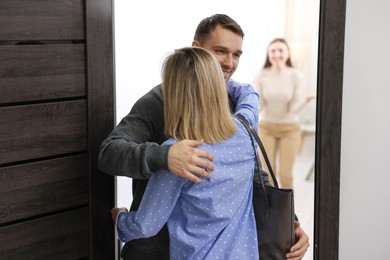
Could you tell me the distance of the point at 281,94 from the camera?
4.69 m

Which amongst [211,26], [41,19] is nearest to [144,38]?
[211,26]

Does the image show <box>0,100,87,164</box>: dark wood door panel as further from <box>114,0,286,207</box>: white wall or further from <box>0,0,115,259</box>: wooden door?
<box>114,0,286,207</box>: white wall

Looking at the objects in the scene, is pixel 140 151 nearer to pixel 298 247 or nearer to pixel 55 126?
pixel 55 126

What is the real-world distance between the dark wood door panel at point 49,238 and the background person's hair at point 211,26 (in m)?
0.66

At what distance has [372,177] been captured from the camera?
2.95 meters

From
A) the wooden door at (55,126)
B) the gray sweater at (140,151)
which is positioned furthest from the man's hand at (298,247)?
the wooden door at (55,126)

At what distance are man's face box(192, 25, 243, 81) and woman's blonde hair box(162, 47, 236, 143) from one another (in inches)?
12.0

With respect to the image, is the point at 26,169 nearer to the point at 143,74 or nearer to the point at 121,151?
the point at 121,151

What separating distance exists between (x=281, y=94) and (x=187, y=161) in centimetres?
301

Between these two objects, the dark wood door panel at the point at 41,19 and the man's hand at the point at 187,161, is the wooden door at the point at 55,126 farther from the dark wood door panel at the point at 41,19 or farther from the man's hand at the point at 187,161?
the man's hand at the point at 187,161

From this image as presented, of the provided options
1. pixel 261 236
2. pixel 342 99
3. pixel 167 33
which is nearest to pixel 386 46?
pixel 342 99

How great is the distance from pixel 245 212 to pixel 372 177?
1.16 meters

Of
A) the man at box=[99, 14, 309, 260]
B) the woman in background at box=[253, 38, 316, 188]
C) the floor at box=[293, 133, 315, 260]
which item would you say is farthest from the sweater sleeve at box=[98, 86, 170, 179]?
the woman in background at box=[253, 38, 316, 188]

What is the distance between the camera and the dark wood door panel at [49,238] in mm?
2014
